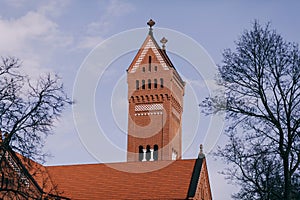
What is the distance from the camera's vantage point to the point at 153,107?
56.7 metres

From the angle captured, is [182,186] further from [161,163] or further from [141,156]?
[141,156]

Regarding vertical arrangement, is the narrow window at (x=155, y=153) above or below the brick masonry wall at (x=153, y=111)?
below

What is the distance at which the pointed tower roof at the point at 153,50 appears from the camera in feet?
190

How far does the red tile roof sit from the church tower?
606cm

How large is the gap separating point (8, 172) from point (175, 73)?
37.7 m

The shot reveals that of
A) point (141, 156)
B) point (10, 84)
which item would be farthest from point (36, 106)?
point (141, 156)

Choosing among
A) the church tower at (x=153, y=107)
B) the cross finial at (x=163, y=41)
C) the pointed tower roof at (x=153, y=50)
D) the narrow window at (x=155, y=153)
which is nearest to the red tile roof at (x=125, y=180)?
the narrow window at (x=155, y=153)

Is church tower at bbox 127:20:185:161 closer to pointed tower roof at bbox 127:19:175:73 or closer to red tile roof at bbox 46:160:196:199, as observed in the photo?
pointed tower roof at bbox 127:19:175:73

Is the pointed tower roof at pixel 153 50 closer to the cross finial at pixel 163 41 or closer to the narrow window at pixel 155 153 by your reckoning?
the cross finial at pixel 163 41

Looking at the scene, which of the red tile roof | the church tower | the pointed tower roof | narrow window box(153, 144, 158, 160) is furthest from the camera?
the pointed tower roof

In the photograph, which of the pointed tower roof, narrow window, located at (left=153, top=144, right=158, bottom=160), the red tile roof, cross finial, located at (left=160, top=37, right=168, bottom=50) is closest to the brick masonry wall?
the pointed tower roof

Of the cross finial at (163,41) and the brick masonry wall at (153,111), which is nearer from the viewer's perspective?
the brick masonry wall at (153,111)

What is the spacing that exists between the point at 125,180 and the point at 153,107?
37.5ft

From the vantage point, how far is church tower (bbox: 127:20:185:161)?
2174 inches
